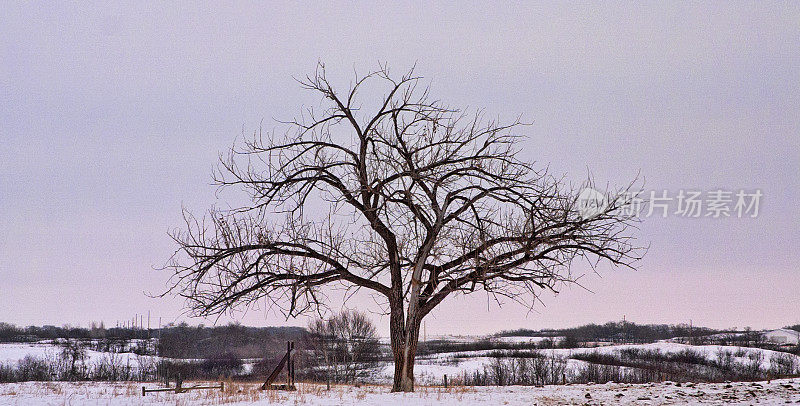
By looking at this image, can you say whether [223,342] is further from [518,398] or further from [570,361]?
[518,398]

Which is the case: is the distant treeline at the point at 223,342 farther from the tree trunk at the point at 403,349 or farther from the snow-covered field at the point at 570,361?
the tree trunk at the point at 403,349

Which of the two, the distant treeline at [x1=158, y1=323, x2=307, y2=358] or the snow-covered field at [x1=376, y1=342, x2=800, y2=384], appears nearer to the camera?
the snow-covered field at [x1=376, y1=342, x2=800, y2=384]

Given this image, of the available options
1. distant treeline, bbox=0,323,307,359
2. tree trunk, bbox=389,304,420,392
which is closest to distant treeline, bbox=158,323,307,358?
distant treeline, bbox=0,323,307,359

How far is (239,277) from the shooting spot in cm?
1805

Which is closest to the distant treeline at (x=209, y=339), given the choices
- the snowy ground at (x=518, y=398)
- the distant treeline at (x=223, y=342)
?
the distant treeline at (x=223, y=342)

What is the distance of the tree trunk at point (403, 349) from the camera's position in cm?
1823

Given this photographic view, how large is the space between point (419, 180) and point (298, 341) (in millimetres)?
63625

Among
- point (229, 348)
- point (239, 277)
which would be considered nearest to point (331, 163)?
point (239, 277)

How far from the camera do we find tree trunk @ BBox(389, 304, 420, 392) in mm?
18234

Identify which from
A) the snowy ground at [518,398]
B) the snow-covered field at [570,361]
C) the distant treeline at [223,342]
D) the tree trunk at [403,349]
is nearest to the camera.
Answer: the snowy ground at [518,398]

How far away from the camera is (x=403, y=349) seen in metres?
18.4

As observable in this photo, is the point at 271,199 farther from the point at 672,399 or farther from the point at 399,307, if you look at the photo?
the point at 672,399

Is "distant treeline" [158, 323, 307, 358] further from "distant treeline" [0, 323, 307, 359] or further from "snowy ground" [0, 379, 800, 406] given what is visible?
"snowy ground" [0, 379, 800, 406]

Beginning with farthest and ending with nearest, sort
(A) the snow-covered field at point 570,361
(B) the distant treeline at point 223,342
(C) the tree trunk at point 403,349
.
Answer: (B) the distant treeline at point 223,342 < (A) the snow-covered field at point 570,361 < (C) the tree trunk at point 403,349
